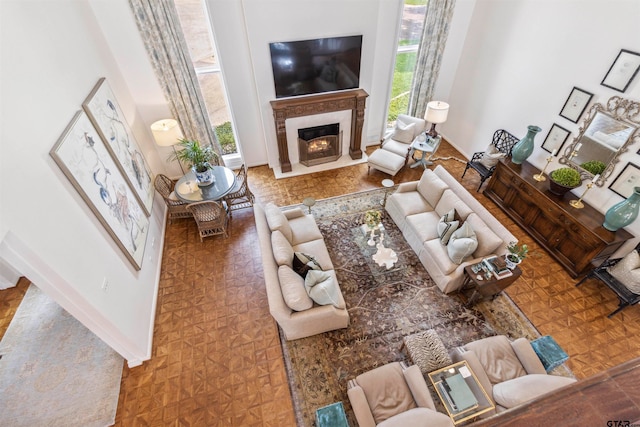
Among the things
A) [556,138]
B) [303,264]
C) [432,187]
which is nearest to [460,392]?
[303,264]

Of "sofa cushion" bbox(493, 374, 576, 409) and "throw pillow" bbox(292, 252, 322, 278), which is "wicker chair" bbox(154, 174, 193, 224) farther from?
"sofa cushion" bbox(493, 374, 576, 409)

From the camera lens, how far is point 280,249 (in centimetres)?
353

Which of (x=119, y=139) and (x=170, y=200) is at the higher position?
(x=119, y=139)

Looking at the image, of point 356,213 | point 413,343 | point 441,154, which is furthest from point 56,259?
point 441,154

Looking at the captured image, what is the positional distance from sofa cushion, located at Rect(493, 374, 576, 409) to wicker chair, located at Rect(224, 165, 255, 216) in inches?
169

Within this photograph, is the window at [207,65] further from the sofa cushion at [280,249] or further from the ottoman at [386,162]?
the sofa cushion at [280,249]

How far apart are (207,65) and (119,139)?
206cm

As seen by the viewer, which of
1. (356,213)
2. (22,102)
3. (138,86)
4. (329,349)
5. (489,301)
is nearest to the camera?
(22,102)

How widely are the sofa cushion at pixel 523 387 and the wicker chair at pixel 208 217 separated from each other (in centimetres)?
400

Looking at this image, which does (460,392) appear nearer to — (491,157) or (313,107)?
(491,157)

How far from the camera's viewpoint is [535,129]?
4570mm

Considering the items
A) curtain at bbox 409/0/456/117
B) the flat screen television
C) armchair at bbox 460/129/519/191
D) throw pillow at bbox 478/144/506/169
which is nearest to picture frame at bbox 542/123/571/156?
armchair at bbox 460/129/519/191

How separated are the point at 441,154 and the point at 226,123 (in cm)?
472

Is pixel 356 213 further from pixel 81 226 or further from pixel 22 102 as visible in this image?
pixel 22 102
